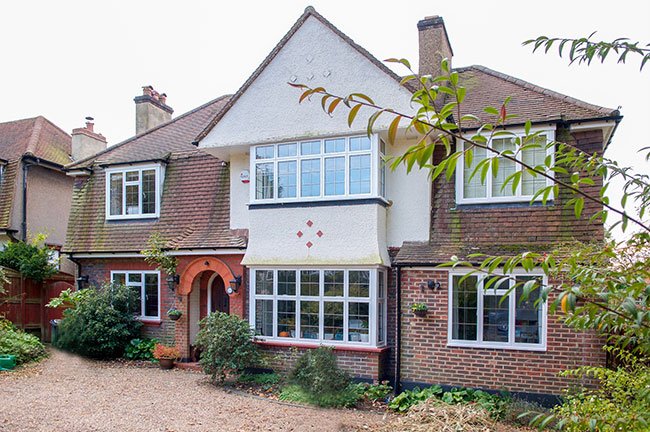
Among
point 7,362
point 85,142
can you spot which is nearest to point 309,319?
point 7,362

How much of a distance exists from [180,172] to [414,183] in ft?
23.2

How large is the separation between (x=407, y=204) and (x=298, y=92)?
370 centimetres

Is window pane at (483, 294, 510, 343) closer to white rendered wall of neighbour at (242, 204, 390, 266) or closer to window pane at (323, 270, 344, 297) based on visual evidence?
white rendered wall of neighbour at (242, 204, 390, 266)

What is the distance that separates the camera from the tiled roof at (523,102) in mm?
10117

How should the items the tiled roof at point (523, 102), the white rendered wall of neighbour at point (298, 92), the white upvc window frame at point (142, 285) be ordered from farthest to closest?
1. the white upvc window frame at point (142, 285)
2. the white rendered wall of neighbour at point (298, 92)
3. the tiled roof at point (523, 102)

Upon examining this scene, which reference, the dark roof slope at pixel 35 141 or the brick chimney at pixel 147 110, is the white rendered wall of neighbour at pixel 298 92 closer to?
the brick chimney at pixel 147 110

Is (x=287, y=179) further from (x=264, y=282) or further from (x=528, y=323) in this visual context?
(x=528, y=323)

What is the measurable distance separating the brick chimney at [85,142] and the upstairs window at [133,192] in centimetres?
516

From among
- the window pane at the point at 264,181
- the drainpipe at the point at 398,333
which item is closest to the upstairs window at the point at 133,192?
the window pane at the point at 264,181

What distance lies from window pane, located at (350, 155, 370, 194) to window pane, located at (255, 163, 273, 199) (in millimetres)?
2088

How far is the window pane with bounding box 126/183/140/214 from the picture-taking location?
14.4 metres

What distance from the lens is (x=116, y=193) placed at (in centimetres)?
1467

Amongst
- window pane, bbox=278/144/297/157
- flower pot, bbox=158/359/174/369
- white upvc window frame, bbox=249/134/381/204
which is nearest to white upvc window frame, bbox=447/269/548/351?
white upvc window frame, bbox=249/134/381/204

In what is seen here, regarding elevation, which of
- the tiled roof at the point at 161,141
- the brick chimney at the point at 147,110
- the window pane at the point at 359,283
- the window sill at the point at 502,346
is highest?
the brick chimney at the point at 147,110
